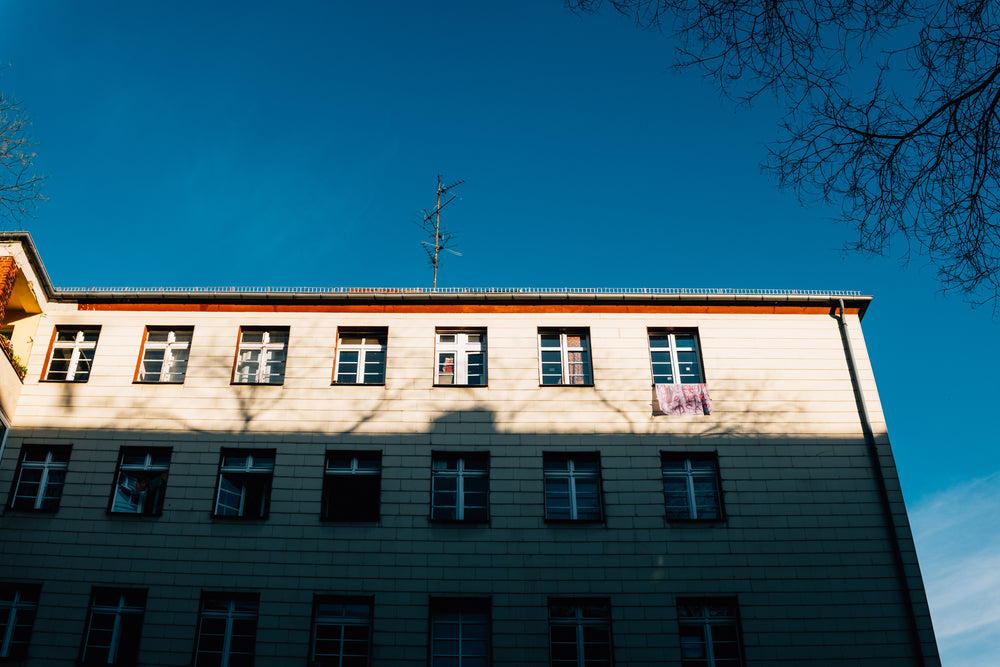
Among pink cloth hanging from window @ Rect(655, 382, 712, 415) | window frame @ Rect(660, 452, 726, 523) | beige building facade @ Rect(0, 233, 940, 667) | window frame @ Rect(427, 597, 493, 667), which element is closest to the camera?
window frame @ Rect(427, 597, 493, 667)

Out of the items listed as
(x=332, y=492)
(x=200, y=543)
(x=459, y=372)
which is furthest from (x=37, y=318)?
(x=459, y=372)

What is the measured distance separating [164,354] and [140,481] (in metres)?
3.29

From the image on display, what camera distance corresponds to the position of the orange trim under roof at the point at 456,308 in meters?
20.1

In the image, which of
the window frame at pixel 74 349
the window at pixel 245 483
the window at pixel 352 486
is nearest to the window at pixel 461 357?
the window at pixel 352 486

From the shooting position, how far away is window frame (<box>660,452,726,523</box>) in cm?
1762

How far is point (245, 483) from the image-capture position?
59.3ft

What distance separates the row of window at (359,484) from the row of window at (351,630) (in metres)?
1.78

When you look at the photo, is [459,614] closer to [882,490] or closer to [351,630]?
[351,630]

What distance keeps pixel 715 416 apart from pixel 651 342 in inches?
97.2

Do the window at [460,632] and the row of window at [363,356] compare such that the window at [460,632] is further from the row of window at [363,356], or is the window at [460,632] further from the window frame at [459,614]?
the row of window at [363,356]

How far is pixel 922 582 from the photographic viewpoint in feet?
55.2

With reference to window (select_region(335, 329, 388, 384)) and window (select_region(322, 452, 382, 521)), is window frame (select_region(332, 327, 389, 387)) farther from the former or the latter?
window (select_region(322, 452, 382, 521))

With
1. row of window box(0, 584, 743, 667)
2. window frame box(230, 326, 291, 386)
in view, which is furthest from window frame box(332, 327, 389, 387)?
row of window box(0, 584, 743, 667)

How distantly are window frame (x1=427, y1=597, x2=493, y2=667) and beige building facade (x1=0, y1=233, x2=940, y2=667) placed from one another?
0.15 feet
